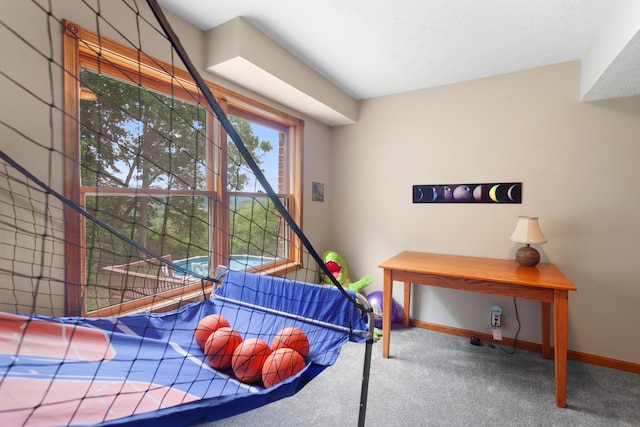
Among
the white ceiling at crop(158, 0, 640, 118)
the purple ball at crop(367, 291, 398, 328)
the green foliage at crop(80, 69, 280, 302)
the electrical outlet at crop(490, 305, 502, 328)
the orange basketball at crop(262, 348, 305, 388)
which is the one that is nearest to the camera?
the orange basketball at crop(262, 348, 305, 388)

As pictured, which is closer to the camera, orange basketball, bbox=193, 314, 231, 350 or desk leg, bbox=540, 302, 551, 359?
orange basketball, bbox=193, 314, 231, 350

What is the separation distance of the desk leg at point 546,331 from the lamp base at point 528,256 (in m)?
0.41

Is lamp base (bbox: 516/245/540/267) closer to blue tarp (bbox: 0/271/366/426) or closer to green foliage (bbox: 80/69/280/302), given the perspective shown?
blue tarp (bbox: 0/271/366/426)

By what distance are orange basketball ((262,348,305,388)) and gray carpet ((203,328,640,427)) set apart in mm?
518

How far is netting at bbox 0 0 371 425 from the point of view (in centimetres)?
105

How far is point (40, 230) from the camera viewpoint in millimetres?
1317

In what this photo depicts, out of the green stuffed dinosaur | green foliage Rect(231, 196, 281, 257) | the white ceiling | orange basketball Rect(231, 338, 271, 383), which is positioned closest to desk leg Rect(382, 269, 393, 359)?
the green stuffed dinosaur

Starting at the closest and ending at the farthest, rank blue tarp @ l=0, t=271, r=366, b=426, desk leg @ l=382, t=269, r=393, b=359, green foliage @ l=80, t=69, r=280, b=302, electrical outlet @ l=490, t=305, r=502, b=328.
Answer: blue tarp @ l=0, t=271, r=366, b=426 → green foliage @ l=80, t=69, r=280, b=302 → desk leg @ l=382, t=269, r=393, b=359 → electrical outlet @ l=490, t=305, r=502, b=328

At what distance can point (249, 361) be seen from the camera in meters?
1.29

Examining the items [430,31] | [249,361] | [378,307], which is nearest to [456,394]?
[378,307]

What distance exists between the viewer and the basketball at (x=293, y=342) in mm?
1414

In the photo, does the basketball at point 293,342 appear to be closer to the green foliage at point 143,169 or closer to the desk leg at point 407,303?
the green foliage at point 143,169

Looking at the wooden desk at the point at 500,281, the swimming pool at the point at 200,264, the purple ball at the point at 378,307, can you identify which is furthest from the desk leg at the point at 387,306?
the swimming pool at the point at 200,264

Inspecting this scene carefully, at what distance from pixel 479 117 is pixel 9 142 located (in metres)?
3.06
